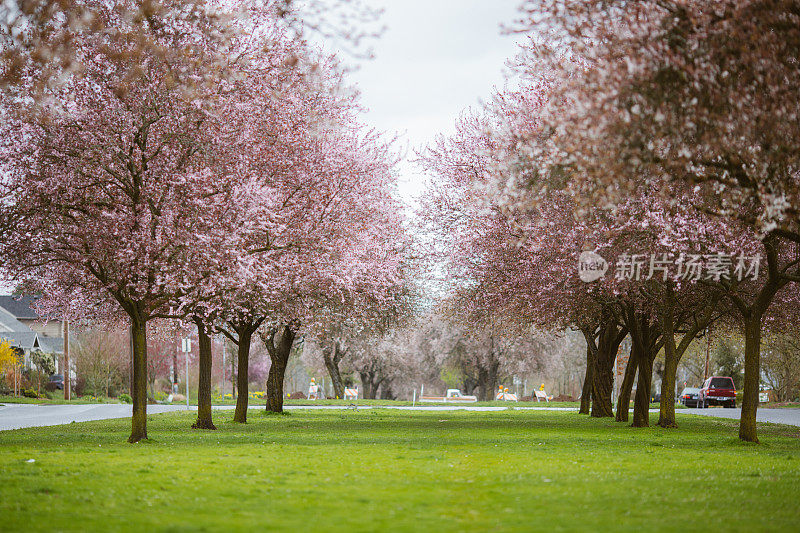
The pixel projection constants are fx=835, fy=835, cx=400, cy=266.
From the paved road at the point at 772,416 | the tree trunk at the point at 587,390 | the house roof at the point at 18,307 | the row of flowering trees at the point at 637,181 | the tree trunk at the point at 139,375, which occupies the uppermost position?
the row of flowering trees at the point at 637,181

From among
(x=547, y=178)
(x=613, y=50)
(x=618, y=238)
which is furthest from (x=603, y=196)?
(x=618, y=238)

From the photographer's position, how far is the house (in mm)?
79444

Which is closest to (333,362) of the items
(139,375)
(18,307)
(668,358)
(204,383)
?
(204,383)

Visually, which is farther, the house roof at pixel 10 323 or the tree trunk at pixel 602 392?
the house roof at pixel 10 323

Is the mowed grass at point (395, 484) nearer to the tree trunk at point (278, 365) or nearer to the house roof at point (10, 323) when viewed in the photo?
the tree trunk at point (278, 365)

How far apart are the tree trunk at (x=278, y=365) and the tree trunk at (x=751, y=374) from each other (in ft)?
67.2

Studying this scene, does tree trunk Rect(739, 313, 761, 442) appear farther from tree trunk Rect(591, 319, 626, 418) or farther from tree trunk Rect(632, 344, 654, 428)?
tree trunk Rect(591, 319, 626, 418)

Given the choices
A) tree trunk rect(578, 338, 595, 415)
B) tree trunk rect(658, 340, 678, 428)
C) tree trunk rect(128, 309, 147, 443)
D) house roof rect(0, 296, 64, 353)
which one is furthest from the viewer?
house roof rect(0, 296, 64, 353)

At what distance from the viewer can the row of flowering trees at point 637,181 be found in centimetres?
1130

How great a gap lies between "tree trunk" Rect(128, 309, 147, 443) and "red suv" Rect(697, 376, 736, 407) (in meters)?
44.9

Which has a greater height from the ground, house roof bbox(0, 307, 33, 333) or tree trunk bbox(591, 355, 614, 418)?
house roof bbox(0, 307, 33, 333)

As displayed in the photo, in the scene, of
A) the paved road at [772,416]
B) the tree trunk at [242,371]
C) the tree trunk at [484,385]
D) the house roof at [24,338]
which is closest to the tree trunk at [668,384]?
the paved road at [772,416]

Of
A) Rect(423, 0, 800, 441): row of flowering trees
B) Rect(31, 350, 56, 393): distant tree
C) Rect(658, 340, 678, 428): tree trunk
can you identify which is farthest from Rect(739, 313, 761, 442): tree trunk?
Rect(31, 350, 56, 393): distant tree

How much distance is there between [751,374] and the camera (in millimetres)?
20734
